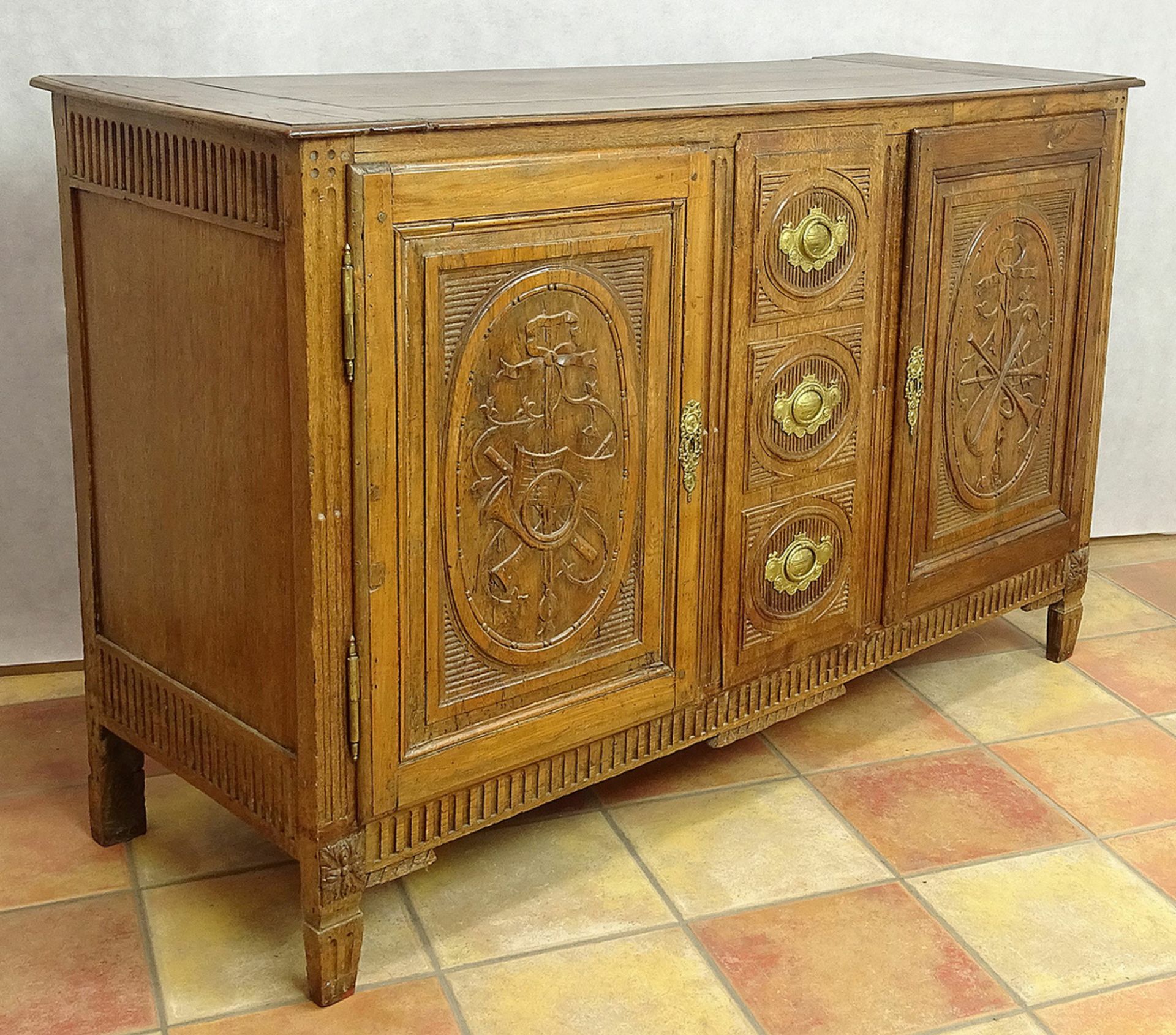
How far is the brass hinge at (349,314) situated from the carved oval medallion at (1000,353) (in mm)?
1211

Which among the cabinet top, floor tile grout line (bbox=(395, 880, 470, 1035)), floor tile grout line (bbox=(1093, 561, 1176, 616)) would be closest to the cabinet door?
the cabinet top

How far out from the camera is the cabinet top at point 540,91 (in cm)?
189

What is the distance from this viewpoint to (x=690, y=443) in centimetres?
228

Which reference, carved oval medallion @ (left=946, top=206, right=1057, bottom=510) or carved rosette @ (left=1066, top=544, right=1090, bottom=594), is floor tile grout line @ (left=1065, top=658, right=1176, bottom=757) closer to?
carved rosette @ (left=1066, top=544, right=1090, bottom=594)

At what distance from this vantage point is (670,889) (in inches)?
92.7

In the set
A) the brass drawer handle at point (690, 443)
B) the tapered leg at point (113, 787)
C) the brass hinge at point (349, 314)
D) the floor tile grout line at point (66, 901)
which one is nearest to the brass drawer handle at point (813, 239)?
the brass drawer handle at point (690, 443)

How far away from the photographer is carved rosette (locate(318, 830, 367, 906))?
6.63 feet

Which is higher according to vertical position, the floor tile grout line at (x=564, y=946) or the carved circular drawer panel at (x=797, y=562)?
the carved circular drawer panel at (x=797, y=562)

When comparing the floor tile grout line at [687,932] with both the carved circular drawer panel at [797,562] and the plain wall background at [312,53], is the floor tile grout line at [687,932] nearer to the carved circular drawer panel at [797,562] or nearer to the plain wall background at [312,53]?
the carved circular drawer panel at [797,562]

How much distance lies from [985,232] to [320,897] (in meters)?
1.55

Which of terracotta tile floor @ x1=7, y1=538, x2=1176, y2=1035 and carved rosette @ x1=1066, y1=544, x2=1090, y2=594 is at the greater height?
carved rosette @ x1=1066, y1=544, x2=1090, y2=594

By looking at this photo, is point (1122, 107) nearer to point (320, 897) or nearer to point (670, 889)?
point (670, 889)

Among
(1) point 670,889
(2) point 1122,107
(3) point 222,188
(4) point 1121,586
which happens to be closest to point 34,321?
(3) point 222,188

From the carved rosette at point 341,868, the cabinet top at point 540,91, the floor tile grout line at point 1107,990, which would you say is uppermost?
the cabinet top at point 540,91
